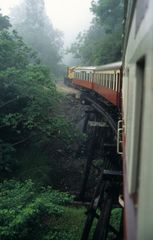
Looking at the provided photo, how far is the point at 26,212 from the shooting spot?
10.0 meters

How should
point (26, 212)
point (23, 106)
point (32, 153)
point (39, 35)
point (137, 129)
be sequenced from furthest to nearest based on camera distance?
point (39, 35) → point (23, 106) → point (32, 153) → point (26, 212) → point (137, 129)

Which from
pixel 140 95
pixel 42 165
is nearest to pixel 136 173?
pixel 140 95

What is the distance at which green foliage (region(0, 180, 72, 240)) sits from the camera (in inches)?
386

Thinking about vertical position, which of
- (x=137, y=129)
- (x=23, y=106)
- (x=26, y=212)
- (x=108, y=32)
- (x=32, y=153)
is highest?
(x=108, y=32)

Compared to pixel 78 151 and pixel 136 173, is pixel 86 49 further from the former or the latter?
pixel 136 173

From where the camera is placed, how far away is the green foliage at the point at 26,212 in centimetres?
981

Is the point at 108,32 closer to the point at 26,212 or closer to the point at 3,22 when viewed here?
the point at 3,22

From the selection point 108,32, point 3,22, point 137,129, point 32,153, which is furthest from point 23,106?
point 108,32

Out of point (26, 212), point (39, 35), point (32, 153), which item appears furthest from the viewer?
point (39, 35)

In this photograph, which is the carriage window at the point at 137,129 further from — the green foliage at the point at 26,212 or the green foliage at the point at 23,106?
the green foliage at the point at 23,106

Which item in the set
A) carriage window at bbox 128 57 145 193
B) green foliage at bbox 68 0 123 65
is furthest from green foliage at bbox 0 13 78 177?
green foliage at bbox 68 0 123 65

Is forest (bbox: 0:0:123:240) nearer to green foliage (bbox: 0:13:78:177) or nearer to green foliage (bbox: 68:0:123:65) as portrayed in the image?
green foliage (bbox: 0:13:78:177)

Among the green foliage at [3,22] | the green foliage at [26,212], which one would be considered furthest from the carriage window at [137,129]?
the green foliage at [3,22]

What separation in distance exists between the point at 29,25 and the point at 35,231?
184 ft
